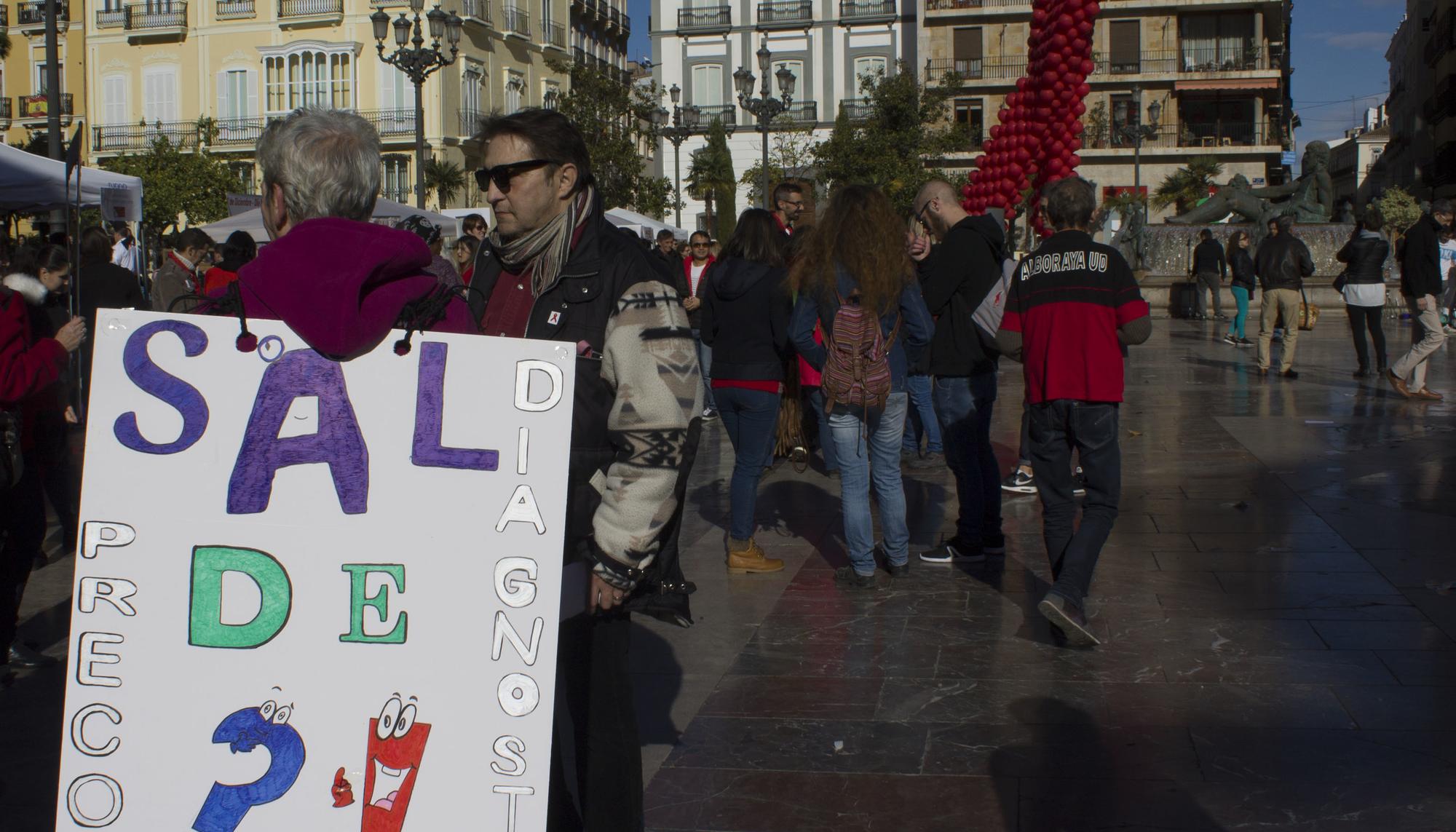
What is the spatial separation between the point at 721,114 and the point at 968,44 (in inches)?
406

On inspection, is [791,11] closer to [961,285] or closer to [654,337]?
[961,285]

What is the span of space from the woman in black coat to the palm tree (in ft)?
108

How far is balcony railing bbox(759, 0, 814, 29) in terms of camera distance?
2325 inches

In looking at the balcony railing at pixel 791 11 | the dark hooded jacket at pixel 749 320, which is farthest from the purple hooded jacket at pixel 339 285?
the balcony railing at pixel 791 11

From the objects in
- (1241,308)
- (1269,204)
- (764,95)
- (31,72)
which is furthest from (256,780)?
(31,72)

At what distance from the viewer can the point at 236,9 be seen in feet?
155

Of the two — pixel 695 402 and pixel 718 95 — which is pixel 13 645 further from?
pixel 718 95

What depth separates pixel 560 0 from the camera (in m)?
55.8

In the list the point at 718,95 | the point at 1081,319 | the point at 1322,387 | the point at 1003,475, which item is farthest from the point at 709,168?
the point at 1081,319

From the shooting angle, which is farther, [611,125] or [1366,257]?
[611,125]

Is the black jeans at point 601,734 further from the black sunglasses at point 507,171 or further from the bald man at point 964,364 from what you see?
the bald man at point 964,364

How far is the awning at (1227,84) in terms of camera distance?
2085 inches

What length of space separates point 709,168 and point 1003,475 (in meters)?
47.2

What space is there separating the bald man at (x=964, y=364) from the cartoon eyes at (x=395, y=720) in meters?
4.55
